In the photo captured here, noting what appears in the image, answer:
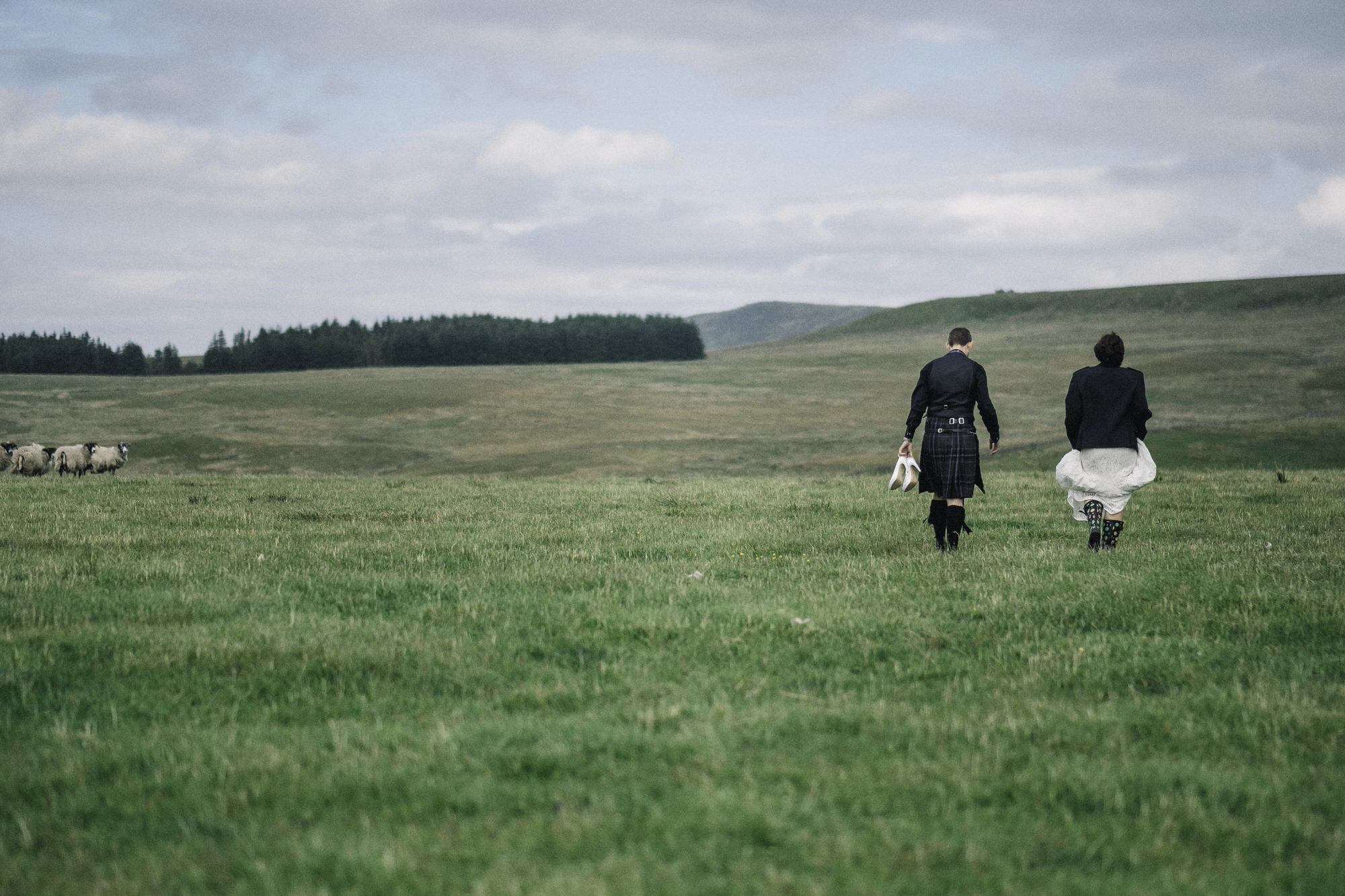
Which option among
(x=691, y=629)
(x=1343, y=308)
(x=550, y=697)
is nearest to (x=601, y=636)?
(x=691, y=629)

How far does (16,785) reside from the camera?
523cm

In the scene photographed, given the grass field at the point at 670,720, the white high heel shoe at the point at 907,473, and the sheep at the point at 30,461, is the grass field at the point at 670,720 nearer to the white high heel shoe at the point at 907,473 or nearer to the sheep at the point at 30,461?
the white high heel shoe at the point at 907,473

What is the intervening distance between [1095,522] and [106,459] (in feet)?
97.1

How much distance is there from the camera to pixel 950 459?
1335cm

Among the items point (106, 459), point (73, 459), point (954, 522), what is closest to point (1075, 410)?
point (954, 522)

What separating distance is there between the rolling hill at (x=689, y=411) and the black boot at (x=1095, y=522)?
22684 millimetres

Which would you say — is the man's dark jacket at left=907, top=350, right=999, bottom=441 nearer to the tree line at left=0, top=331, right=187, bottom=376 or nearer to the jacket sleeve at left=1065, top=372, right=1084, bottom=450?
the jacket sleeve at left=1065, top=372, right=1084, bottom=450

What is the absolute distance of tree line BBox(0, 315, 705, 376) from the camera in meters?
142

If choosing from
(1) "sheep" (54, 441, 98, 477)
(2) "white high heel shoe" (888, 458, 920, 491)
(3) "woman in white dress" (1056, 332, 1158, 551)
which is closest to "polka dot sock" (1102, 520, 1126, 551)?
(3) "woman in white dress" (1056, 332, 1158, 551)

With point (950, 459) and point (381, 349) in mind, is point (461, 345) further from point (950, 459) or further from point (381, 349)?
point (950, 459)

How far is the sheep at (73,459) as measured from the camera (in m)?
30.0

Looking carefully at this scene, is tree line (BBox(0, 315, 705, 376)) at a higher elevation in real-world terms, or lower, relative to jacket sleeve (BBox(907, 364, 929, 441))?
higher

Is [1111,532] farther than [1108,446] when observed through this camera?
No

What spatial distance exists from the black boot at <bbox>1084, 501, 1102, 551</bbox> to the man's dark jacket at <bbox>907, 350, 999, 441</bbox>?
4.86 feet
